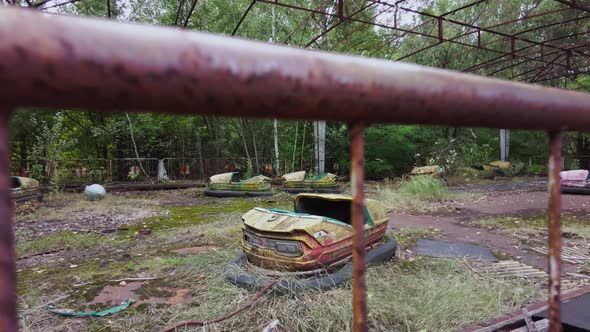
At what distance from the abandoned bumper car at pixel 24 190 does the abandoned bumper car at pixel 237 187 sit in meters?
3.37

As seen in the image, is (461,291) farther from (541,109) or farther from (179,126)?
(179,126)

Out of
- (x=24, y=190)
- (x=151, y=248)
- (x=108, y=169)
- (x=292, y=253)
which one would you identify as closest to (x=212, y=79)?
(x=292, y=253)

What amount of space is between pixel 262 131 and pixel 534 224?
908 cm

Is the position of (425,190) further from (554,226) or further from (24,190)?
(24,190)

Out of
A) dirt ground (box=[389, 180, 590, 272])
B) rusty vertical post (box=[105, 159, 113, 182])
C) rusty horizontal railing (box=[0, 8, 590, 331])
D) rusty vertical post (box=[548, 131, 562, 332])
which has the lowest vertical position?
dirt ground (box=[389, 180, 590, 272])

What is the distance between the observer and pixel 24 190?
6.98 meters

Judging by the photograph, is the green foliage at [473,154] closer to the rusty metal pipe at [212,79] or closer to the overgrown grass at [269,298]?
the overgrown grass at [269,298]

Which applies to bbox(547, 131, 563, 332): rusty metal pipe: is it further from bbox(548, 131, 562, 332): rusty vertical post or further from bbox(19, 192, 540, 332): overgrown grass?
bbox(19, 192, 540, 332): overgrown grass

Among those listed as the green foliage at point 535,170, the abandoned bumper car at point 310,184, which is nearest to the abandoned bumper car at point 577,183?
→ the abandoned bumper car at point 310,184

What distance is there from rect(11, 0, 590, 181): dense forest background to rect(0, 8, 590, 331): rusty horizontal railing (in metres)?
9.78

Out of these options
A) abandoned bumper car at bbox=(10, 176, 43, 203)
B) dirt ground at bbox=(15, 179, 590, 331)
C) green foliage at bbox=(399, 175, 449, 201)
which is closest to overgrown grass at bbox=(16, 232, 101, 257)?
dirt ground at bbox=(15, 179, 590, 331)

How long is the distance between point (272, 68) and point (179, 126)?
12690mm

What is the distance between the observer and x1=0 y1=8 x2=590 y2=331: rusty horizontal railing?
21 cm

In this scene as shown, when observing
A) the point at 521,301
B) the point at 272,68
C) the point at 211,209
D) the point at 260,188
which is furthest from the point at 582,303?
the point at 260,188
